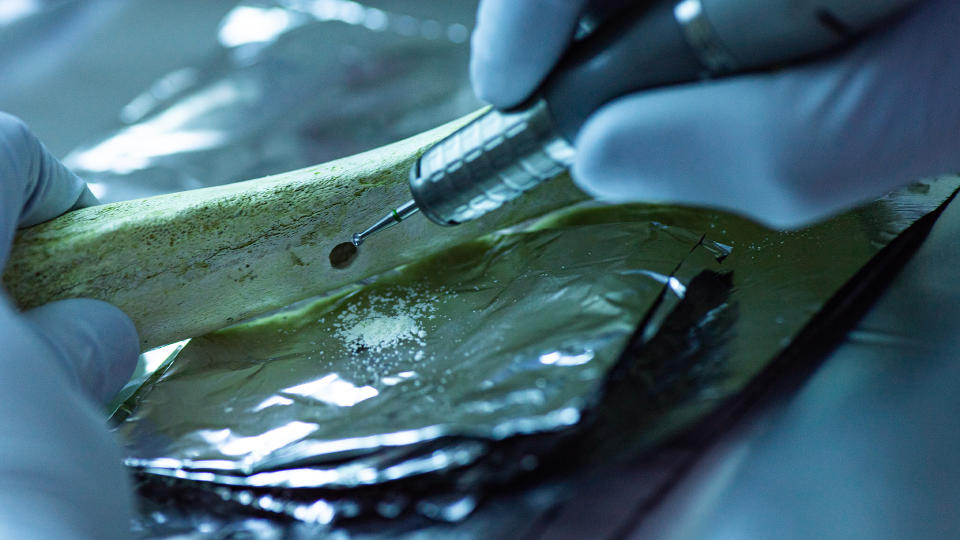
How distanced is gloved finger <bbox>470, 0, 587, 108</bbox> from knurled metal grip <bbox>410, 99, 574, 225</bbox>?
3 cm

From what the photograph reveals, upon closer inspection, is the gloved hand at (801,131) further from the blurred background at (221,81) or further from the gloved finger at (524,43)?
the blurred background at (221,81)

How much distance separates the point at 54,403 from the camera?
584mm

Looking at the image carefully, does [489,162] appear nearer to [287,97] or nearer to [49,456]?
[49,456]

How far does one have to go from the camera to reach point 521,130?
671 mm

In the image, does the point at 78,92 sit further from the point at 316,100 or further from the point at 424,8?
the point at 424,8

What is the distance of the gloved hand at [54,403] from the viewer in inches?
20.7

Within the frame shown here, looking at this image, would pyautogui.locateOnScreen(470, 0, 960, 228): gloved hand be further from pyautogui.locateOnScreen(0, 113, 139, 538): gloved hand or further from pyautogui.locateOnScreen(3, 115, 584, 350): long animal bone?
pyautogui.locateOnScreen(0, 113, 139, 538): gloved hand

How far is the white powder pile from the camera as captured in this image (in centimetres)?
81

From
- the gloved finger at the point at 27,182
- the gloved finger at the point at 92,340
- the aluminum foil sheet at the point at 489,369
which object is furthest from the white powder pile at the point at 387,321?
the gloved finger at the point at 27,182

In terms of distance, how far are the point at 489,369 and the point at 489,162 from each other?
0.71ft

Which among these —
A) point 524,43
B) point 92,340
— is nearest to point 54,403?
point 92,340

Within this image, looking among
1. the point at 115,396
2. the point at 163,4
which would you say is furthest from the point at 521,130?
the point at 163,4

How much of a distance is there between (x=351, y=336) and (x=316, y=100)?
2.55 ft

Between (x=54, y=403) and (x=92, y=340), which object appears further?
(x=92, y=340)
